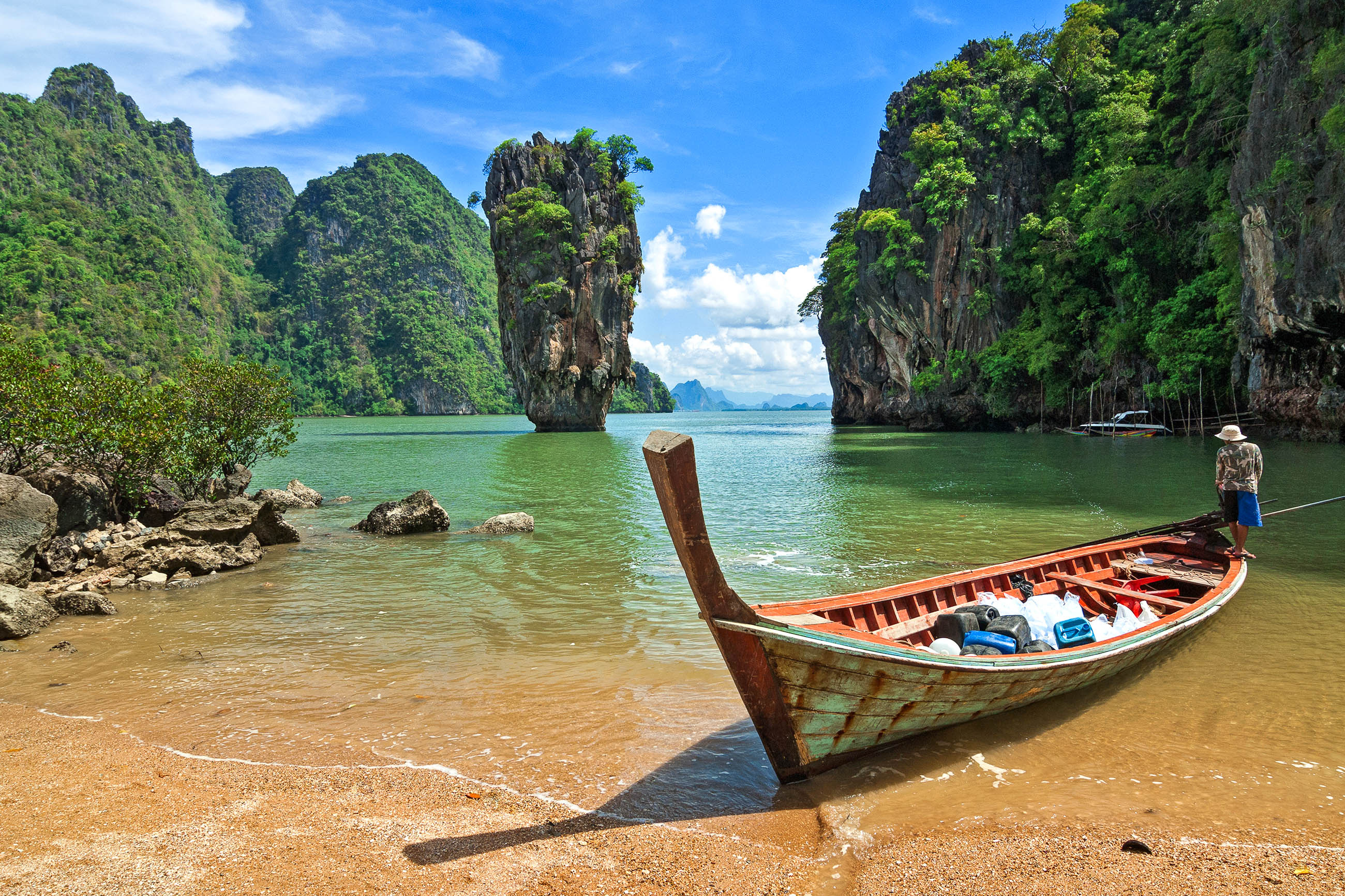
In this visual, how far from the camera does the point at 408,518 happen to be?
13.0 m

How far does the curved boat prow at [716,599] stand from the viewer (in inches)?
132

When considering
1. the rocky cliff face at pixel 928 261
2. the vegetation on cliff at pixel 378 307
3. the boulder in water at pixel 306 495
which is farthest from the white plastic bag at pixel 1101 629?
the vegetation on cliff at pixel 378 307

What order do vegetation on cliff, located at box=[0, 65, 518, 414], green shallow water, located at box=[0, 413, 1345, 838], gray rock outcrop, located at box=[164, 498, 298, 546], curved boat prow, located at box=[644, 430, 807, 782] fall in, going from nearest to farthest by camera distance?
curved boat prow, located at box=[644, 430, 807, 782]
green shallow water, located at box=[0, 413, 1345, 838]
gray rock outcrop, located at box=[164, 498, 298, 546]
vegetation on cliff, located at box=[0, 65, 518, 414]

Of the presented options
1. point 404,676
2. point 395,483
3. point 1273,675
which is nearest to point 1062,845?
point 1273,675

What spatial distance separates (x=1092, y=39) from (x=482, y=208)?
41.0m

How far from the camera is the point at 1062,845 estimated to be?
135 inches

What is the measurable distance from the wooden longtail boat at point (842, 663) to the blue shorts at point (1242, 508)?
11.3ft

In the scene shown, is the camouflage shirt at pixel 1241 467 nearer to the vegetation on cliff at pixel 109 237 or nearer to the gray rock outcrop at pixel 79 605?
the gray rock outcrop at pixel 79 605

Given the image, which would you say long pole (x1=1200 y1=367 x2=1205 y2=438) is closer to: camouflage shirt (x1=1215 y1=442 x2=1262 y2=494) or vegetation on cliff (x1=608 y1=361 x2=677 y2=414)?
camouflage shirt (x1=1215 y1=442 x2=1262 y2=494)

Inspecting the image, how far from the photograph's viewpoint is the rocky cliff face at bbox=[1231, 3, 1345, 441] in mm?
19312

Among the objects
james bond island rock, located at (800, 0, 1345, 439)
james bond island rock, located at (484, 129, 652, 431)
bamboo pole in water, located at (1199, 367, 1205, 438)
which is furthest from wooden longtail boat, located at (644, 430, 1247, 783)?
james bond island rock, located at (484, 129, 652, 431)

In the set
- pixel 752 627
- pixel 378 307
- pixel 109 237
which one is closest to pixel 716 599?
pixel 752 627

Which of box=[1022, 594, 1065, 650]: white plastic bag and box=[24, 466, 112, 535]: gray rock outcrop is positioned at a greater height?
box=[24, 466, 112, 535]: gray rock outcrop

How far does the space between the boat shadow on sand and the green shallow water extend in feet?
0.07
